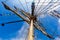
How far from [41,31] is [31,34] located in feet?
19.0

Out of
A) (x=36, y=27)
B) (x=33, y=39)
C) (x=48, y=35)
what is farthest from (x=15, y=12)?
(x=33, y=39)

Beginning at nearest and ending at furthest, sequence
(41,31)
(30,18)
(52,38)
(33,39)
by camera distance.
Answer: (33,39)
(30,18)
(41,31)
(52,38)

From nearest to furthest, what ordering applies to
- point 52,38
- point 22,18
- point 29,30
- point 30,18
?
1. point 29,30
2. point 30,18
3. point 22,18
4. point 52,38

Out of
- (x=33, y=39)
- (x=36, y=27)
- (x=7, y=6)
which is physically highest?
(x=7, y=6)

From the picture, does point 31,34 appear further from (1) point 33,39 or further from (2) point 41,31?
(2) point 41,31

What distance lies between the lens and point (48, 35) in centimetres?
2411

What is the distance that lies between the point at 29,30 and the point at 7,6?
5665 mm

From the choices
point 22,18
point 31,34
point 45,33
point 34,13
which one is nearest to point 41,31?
point 45,33

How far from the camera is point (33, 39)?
17.1 m

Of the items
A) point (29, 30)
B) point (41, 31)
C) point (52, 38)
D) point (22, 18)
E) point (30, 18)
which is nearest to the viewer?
point (29, 30)

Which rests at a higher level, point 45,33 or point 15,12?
point 15,12

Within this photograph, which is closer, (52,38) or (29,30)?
(29,30)

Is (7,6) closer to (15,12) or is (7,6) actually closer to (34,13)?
(15,12)

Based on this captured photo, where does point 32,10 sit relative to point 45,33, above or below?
above
